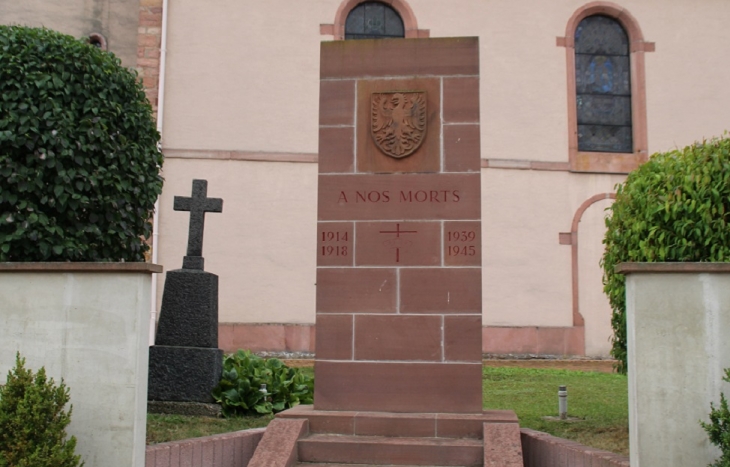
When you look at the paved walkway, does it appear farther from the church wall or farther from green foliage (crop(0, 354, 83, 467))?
green foliage (crop(0, 354, 83, 467))

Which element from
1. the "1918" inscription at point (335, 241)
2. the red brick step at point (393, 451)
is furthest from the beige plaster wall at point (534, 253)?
the red brick step at point (393, 451)

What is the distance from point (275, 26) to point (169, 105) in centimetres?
264

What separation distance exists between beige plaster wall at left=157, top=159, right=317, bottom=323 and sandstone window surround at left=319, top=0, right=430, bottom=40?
2816 mm

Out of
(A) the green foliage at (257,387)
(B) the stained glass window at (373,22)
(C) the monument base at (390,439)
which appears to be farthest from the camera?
(B) the stained glass window at (373,22)

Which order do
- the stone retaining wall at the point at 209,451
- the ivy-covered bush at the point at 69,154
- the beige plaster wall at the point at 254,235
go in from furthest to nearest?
the beige plaster wall at the point at 254,235 < the ivy-covered bush at the point at 69,154 < the stone retaining wall at the point at 209,451

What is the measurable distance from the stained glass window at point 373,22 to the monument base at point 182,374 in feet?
33.5

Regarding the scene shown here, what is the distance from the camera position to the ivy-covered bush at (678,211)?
6789 millimetres

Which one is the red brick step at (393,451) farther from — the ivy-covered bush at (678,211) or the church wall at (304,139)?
the church wall at (304,139)

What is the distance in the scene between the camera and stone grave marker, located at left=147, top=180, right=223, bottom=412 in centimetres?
862

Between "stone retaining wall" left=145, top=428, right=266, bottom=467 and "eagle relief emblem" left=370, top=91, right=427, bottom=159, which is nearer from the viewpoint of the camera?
"stone retaining wall" left=145, top=428, right=266, bottom=467

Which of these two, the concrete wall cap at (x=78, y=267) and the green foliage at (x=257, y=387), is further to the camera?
the green foliage at (x=257, y=387)

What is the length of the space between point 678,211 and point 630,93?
37.4 feet

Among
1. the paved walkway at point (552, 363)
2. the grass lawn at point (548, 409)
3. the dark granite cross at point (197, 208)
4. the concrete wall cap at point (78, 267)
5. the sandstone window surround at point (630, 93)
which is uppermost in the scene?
the sandstone window surround at point (630, 93)

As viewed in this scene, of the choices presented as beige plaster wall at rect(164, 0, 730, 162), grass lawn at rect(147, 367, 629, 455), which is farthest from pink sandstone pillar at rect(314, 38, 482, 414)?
beige plaster wall at rect(164, 0, 730, 162)
